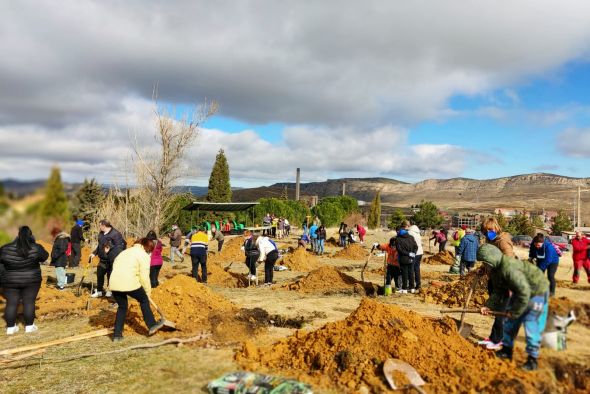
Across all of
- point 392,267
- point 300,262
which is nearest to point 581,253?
point 392,267

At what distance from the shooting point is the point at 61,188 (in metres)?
2.33

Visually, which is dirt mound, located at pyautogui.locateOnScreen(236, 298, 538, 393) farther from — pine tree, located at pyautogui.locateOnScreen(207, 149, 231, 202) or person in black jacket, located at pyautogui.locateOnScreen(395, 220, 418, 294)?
pine tree, located at pyautogui.locateOnScreen(207, 149, 231, 202)

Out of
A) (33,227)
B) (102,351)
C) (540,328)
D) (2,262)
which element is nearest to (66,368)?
(102,351)

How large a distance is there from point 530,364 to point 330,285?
302 inches

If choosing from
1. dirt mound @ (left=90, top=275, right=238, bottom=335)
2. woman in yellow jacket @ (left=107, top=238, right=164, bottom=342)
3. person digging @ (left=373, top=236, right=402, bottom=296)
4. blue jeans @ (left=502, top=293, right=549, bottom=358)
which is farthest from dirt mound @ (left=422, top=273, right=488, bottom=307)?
woman in yellow jacket @ (left=107, top=238, right=164, bottom=342)

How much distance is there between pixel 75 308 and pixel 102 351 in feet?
10.7

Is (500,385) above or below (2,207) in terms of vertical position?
below

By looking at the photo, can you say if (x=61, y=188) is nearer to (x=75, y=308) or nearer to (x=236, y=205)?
(x=75, y=308)

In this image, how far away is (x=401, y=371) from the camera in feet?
17.1

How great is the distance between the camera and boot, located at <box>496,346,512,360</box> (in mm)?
5414

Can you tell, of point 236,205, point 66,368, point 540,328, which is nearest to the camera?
point 540,328

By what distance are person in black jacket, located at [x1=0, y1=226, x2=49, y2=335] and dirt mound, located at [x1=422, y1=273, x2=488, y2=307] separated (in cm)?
846

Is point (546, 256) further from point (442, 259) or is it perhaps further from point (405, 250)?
point (442, 259)

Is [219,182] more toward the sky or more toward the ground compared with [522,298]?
more toward the sky
